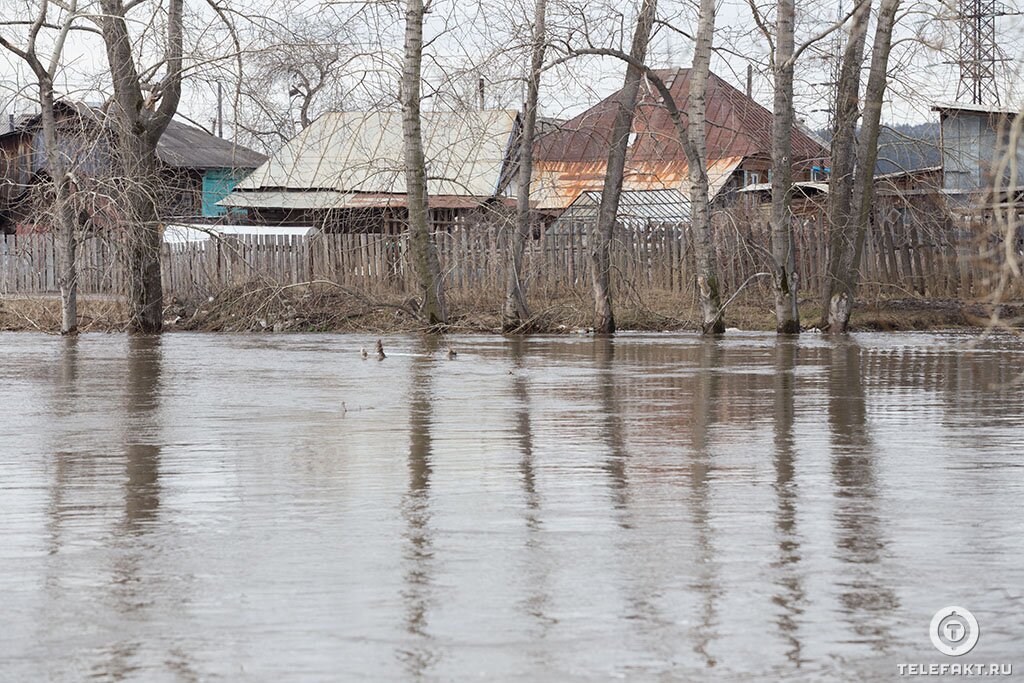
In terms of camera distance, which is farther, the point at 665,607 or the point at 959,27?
A: the point at 959,27

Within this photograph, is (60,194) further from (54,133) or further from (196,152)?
(196,152)

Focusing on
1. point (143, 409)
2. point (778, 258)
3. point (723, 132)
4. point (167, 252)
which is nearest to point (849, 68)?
point (778, 258)

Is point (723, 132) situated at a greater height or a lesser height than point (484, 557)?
greater

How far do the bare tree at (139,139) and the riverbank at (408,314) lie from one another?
3.41 feet

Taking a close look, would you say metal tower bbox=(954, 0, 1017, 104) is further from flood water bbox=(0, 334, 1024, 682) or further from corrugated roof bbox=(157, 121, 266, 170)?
corrugated roof bbox=(157, 121, 266, 170)

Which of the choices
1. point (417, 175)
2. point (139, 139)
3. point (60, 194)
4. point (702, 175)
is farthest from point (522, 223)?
point (60, 194)

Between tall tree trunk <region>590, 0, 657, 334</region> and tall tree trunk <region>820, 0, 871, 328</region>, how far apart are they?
360 cm

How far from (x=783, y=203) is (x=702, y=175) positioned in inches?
58.7

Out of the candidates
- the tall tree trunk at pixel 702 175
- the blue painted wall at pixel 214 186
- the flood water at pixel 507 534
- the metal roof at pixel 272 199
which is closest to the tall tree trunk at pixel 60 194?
the tall tree trunk at pixel 702 175

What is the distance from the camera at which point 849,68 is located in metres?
25.5

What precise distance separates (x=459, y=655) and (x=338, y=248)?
2775 cm

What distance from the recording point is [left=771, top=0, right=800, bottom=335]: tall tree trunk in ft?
79.6

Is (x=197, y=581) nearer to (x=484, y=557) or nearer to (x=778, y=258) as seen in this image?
(x=484, y=557)

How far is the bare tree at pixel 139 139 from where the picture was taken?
25516 millimetres
